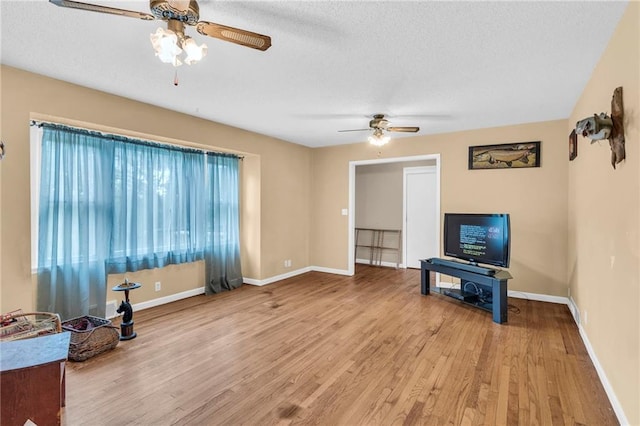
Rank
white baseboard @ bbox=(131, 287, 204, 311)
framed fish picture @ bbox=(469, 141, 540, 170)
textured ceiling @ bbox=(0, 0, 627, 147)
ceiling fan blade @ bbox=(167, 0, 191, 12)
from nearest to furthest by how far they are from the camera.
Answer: ceiling fan blade @ bbox=(167, 0, 191, 12)
textured ceiling @ bbox=(0, 0, 627, 147)
white baseboard @ bbox=(131, 287, 204, 311)
framed fish picture @ bbox=(469, 141, 540, 170)

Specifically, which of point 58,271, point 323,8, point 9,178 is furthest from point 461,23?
point 58,271

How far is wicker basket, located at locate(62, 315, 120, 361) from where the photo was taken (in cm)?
272

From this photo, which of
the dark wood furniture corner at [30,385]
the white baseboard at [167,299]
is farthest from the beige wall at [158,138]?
the dark wood furniture corner at [30,385]

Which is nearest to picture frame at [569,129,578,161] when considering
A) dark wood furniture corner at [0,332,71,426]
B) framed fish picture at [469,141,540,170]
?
framed fish picture at [469,141,540,170]

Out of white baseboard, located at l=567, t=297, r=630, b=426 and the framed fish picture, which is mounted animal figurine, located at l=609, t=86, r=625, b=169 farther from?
the framed fish picture

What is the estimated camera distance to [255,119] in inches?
171

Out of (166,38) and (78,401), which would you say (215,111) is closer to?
(166,38)

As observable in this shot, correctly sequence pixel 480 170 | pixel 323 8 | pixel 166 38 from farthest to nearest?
1. pixel 480 170
2. pixel 323 8
3. pixel 166 38

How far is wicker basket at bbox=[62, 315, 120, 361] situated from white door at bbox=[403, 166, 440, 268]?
17.0 ft

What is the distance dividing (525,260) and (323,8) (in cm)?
431

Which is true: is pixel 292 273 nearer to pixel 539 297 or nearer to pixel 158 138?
pixel 158 138

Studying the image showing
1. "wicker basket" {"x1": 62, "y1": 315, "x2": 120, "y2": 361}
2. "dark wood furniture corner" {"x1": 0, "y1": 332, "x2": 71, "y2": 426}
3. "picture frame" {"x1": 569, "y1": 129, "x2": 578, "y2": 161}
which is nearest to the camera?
"dark wood furniture corner" {"x1": 0, "y1": 332, "x2": 71, "y2": 426}

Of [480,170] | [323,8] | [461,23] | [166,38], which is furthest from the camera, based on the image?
[480,170]

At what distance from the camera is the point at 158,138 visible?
397 centimetres
